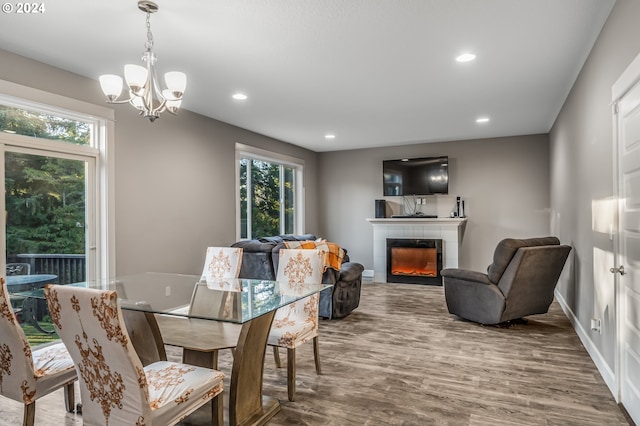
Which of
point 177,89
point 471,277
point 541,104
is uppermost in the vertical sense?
point 541,104

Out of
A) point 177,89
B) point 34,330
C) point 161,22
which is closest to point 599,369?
point 177,89

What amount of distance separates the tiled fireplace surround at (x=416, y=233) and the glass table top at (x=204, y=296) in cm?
473

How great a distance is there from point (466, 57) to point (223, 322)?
9.31 feet

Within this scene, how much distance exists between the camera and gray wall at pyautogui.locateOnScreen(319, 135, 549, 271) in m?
6.73

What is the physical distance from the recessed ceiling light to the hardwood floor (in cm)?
255

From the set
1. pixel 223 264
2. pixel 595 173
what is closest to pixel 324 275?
pixel 223 264

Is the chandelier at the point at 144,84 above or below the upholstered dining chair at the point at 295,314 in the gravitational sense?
above

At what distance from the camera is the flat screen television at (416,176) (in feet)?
23.4

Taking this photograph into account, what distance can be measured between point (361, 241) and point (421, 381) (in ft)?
16.8

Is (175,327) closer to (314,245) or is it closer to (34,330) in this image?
(34,330)

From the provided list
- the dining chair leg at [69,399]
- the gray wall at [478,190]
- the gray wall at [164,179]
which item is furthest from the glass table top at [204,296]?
the gray wall at [478,190]

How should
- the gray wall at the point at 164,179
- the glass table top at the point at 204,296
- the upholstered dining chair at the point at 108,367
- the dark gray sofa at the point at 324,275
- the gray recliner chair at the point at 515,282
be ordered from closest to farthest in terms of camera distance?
the upholstered dining chair at the point at 108,367 < the glass table top at the point at 204,296 < the gray wall at the point at 164,179 < the gray recliner chair at the point at 515,282 < the dark gray sofa at the point at 324,275

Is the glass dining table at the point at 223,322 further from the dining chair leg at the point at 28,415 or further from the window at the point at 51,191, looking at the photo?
the window at the point at 51,191

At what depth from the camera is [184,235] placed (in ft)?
16.1
